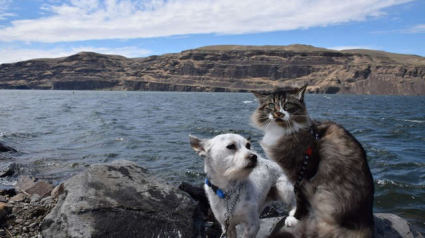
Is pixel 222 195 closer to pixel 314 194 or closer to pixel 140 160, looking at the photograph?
pixel 314 194

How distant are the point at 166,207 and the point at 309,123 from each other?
2871 millimetres

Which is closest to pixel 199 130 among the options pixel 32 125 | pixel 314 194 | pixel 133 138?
pixel 133 138

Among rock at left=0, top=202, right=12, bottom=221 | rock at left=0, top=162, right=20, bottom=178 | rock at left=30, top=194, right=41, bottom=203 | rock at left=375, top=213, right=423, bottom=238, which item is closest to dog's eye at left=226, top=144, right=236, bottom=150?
rock at left=375, top=213, right=423, bottom=238

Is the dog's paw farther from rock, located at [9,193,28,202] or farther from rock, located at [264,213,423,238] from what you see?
rock, located at [9,193,28,202]

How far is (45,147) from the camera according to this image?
18.9 metres

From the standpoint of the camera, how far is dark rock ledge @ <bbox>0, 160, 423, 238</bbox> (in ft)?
17.8

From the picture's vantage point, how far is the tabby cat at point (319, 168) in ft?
14.5

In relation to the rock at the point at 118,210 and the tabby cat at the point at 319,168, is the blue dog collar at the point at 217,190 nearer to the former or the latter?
the rock at the point at 118,210

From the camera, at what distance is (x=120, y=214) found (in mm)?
5617

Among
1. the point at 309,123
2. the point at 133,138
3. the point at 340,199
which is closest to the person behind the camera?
the point at 340,199

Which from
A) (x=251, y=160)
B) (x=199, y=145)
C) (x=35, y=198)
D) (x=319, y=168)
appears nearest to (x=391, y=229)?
(x=319, y=168)

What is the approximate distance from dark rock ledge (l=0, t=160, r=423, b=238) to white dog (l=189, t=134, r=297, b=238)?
0.55m

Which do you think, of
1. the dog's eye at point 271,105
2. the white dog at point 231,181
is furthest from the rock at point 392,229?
the dog's eye at point 271,105

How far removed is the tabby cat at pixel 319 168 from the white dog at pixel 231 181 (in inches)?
18.4
